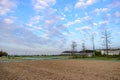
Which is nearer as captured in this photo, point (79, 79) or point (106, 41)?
point (79, 79)

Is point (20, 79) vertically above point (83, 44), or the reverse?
point (83, 44)

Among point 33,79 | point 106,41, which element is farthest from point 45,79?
point 106,41

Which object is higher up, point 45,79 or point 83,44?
point 83,44

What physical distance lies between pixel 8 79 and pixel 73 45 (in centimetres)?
9662

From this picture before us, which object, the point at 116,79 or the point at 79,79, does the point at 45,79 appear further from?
the point at 116,79

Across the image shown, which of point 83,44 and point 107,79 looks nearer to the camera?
point 107,79

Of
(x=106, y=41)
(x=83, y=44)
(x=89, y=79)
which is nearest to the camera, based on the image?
(x=89, y=79)

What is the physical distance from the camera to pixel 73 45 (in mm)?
108562

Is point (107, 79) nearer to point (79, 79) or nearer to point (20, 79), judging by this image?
point (79, 79)

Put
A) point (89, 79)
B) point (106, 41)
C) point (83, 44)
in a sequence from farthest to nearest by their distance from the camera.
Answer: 1. point (83, 44)
2. point (106, 41)
3. point (89, 79)

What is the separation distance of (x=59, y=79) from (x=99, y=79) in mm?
2548

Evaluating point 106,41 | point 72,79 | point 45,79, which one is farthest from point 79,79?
point 106,41

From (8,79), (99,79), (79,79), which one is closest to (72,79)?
(79,79)

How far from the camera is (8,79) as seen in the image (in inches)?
496
